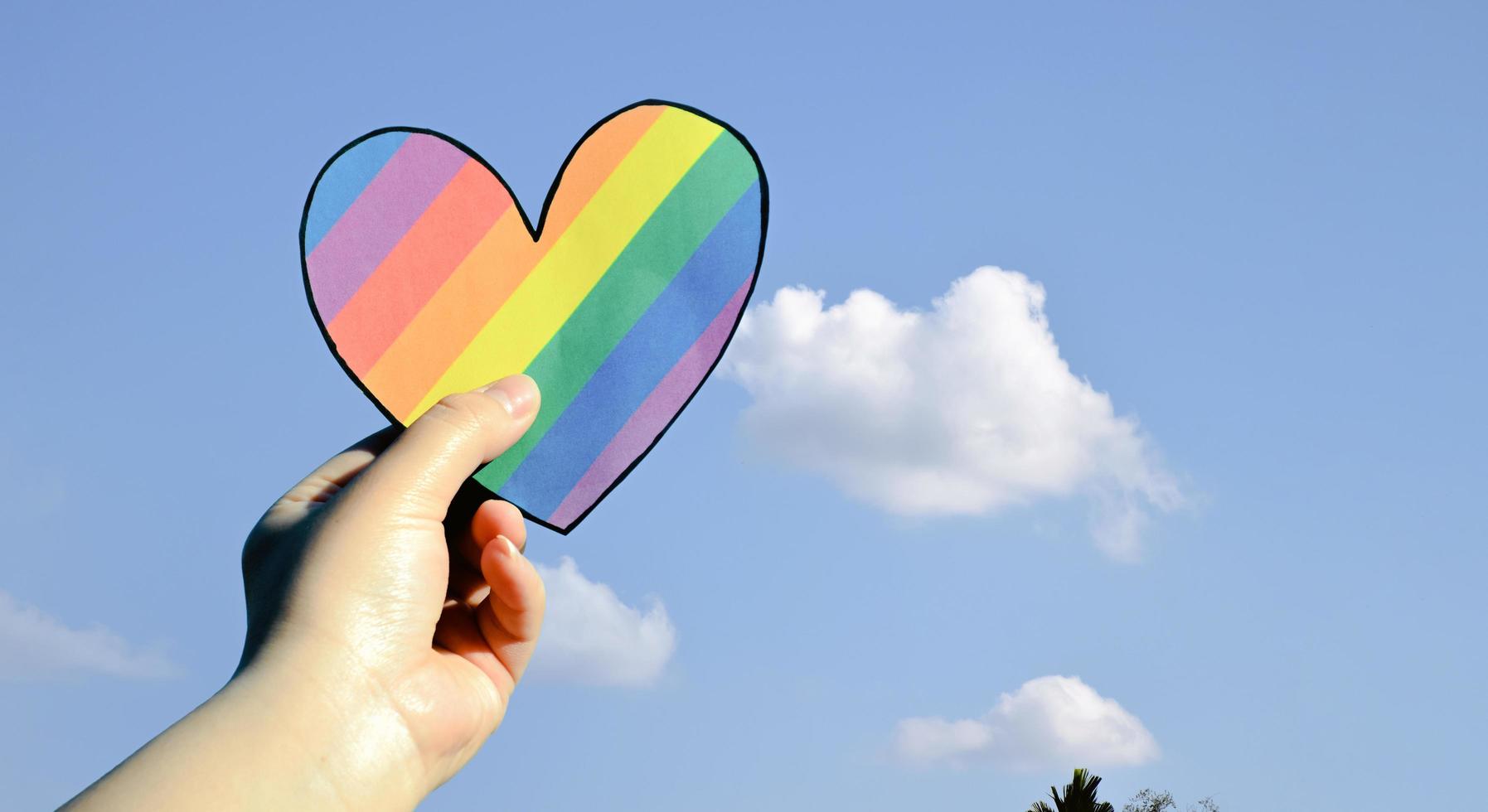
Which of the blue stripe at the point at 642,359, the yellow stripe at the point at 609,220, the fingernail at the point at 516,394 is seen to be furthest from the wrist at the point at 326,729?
the yellow stripe at the point at 609,220

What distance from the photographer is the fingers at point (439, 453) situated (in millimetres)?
2525

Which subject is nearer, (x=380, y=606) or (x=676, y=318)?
(x=380, y=606)

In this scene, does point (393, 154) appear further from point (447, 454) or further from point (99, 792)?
point (99, 792)

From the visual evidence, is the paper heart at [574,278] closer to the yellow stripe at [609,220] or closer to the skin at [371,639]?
the yellow stripe at [609,220]

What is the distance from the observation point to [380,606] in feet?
8.04

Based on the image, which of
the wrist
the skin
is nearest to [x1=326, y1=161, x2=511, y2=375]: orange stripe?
the skin

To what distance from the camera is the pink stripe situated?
Answer: 10.7 feet

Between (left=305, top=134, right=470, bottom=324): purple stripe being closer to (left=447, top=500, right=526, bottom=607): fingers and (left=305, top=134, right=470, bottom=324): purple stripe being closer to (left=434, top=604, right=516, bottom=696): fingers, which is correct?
(left=447, top=500, right=526, bottom=607): fingers

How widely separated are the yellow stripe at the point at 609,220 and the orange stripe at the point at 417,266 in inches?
7.5

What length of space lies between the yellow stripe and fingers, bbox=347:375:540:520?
1.10 ft

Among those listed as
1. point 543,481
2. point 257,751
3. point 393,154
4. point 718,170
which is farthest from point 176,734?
point 718,170

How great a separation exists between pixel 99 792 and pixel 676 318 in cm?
182

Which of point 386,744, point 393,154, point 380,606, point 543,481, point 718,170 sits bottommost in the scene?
point 386,744

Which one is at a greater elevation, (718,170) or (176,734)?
(718,170)
